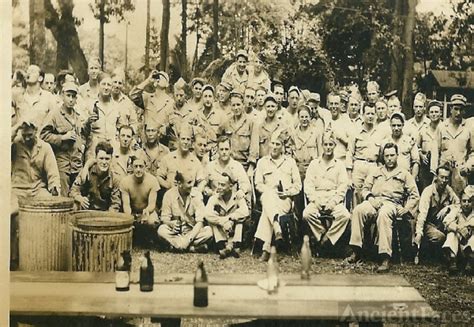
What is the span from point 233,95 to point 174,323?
49.5 inches

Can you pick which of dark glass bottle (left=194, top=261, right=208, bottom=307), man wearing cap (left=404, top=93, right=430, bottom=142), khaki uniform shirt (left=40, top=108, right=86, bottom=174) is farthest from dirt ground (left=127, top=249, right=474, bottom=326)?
man wearing cap (left=404, top=93, right=430, bottom=142)

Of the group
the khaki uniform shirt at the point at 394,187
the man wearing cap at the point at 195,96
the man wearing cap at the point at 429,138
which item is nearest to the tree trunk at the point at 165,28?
the man wearing cap at the point at 195,96

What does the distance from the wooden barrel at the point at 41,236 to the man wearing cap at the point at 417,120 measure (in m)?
1.95

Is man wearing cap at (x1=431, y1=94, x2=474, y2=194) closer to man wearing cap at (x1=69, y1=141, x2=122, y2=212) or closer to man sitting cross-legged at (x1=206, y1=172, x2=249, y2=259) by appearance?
man sitting cross-legged at (x1=206, y1=172, x2=249, y2=259)

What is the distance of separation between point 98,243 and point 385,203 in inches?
61.6

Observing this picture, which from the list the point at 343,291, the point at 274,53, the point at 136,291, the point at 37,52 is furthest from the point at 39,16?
the point at 343,291

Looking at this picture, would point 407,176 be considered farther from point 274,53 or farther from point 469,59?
point 274,53

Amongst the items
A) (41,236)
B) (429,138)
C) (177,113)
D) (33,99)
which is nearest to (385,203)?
(429,138)

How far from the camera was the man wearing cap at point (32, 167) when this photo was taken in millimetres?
3389

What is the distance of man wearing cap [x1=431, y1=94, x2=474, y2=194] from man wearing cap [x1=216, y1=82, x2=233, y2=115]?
118 cm

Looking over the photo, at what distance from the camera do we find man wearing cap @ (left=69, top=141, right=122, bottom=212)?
344cm

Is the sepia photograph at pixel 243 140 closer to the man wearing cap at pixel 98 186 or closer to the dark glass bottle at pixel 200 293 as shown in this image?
the man wearing cap at pixel 98 186

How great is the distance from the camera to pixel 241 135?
3.49 m

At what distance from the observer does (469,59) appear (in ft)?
11.3
